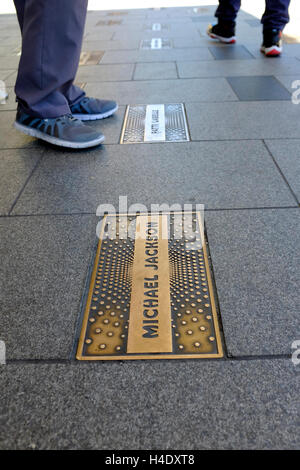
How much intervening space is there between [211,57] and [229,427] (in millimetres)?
4046

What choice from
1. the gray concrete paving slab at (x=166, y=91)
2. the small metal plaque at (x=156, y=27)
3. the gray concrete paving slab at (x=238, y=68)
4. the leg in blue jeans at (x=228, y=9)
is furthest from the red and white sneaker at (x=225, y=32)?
the gray concrete paving slab at (x=166, y=91)

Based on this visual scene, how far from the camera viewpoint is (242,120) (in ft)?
8.43

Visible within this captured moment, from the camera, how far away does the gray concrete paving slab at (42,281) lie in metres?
1.14

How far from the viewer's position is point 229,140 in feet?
7.59

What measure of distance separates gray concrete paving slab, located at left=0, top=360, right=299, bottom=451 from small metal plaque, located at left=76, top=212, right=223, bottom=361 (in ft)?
0.20

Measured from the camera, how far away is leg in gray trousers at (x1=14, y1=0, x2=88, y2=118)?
192cm

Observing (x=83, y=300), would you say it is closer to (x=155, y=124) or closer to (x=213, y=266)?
(x=213, y=266)

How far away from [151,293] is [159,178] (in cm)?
81

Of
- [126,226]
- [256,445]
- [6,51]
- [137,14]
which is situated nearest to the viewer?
[256,445]

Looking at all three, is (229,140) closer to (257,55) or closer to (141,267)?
(141,267)

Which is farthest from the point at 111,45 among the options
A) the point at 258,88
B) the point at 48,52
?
the point at 48,52

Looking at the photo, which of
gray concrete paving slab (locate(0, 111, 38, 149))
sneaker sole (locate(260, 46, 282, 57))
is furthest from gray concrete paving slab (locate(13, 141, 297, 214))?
sneaker sole (locate(260, 46, 282, 57))

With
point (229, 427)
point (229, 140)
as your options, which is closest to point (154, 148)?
point (229, 140)

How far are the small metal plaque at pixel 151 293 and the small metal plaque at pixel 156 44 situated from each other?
3.72 m
